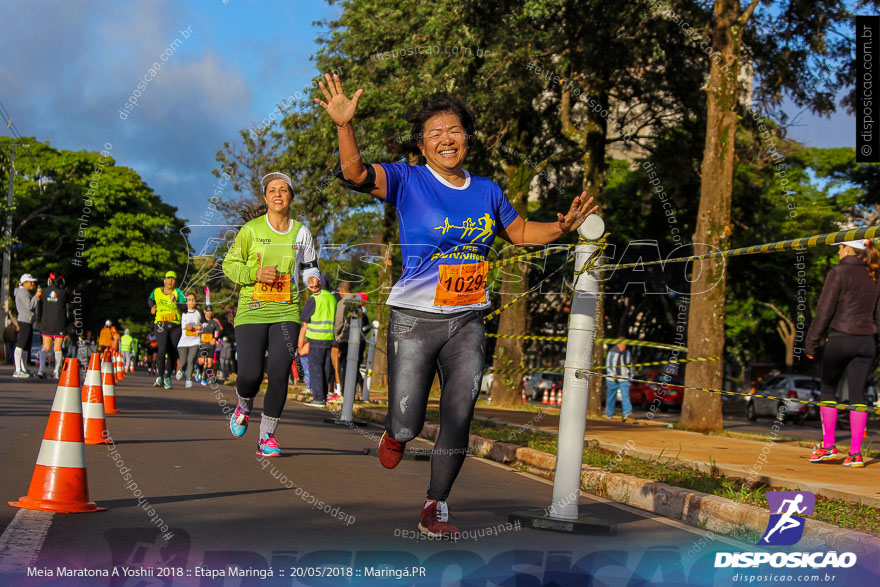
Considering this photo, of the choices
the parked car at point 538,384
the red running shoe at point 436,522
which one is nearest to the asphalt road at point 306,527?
the red running shoe at point 436,522

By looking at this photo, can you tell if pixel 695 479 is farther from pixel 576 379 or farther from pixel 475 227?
pixel 475 227

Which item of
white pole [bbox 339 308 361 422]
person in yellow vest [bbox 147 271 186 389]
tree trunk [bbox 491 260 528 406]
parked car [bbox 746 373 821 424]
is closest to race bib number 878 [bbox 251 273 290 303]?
white pole [bbox 339 308 361 422]

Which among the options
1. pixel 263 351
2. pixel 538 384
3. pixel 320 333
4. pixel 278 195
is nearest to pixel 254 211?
pixel 278 195

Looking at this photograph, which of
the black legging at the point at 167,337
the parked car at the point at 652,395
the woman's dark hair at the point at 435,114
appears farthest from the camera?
the parked car at the point at 652,395

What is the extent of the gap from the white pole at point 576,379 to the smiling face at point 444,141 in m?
0.88

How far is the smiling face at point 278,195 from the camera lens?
770cm

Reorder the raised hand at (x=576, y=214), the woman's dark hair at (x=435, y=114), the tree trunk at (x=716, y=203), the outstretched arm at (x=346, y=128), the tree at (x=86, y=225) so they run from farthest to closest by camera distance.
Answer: the tree at (x=86, y=225) → the tree trunk at (x=716, y=203) → the woman's dark hair at (x=435, y=114) → the raised hand at (x=576, y=214) → the outstretched arm at (x=346, y=128)

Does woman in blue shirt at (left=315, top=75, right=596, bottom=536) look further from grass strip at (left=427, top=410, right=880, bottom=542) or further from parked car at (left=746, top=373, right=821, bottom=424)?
parked car at (left=746, top=373, right=821, bottom=424)

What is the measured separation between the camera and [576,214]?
16.8ft

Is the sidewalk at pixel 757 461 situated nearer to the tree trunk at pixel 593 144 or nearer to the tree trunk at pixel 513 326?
the tree trunk at pixel 593 144

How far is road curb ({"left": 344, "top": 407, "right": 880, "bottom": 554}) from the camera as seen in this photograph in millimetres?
4980

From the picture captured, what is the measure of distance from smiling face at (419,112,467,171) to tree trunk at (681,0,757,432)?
Result: 10619 millimetres

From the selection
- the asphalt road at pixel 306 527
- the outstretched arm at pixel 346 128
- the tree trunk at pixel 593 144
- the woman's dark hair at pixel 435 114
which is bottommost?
the asphalt road at pixel 306 527

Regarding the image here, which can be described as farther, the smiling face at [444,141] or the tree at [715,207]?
the tree at [715,207]
